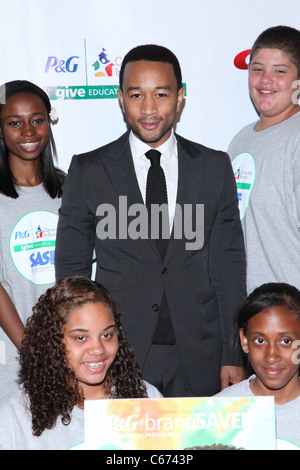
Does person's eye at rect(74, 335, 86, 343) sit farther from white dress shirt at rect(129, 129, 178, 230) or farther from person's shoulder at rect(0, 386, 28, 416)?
white dress shirt at rect(129, 129, 178, 230)

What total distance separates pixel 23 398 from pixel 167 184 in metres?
0.87

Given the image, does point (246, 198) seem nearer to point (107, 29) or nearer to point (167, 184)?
point (167, 184)

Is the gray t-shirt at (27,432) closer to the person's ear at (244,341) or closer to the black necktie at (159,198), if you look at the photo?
the person's ear at (244,341)

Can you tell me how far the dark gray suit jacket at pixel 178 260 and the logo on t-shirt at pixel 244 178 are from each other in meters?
0.22

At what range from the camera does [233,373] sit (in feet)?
7.27

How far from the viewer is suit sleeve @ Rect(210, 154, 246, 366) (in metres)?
2.18

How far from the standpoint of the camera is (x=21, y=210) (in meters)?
2.38

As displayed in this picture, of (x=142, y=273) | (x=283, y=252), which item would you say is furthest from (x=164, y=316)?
(x=283, y=252)

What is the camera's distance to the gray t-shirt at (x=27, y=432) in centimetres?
158

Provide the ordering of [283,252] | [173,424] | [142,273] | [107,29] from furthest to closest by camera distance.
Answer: [107,29] < [283,252] < [142,273] < [173,424]

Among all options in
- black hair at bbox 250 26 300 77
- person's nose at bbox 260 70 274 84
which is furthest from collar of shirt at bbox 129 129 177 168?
black hair at bbox 250 26 300 77

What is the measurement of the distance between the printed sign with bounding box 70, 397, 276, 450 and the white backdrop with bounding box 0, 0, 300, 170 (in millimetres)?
1784

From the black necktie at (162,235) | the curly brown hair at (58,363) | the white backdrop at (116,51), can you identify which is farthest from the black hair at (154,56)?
the curly brown hair at (58,363)

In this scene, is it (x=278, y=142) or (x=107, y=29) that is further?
(x=107, y=29)
